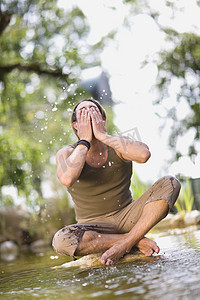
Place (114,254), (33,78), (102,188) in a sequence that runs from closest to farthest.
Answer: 1. (114,254)
2. (102,188)
3. (33,78)

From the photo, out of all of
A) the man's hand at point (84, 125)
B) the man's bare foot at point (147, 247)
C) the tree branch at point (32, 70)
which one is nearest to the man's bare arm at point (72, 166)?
the man's hand at point (84, 125)

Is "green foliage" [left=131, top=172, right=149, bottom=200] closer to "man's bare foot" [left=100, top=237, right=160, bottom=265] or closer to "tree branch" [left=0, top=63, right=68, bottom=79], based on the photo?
"man's bare foot" [left=100, top=237, right=160, bottom=265]

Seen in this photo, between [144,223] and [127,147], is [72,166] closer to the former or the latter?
[127,147]

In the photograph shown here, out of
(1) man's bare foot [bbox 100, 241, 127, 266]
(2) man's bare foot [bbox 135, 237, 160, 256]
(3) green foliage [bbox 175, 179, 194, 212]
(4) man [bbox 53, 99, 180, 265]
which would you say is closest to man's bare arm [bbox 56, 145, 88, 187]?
(4) man [bbox 53, 99, 180, 265]

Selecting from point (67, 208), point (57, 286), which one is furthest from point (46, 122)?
point (57, 286)

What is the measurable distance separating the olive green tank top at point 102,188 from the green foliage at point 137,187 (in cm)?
178

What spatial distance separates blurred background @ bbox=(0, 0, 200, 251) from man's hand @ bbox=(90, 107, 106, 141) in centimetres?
356

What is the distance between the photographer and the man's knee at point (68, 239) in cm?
199

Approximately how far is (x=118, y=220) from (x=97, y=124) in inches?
23.3

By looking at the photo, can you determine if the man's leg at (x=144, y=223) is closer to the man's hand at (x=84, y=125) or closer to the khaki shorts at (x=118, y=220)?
the khaki shorts at (x=118, y=220)

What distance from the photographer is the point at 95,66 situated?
25.0 ft

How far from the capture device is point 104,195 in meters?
2.23

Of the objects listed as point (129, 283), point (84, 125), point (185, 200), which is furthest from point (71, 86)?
point (129, 283)

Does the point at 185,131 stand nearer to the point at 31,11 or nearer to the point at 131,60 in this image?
the point at 131,60
